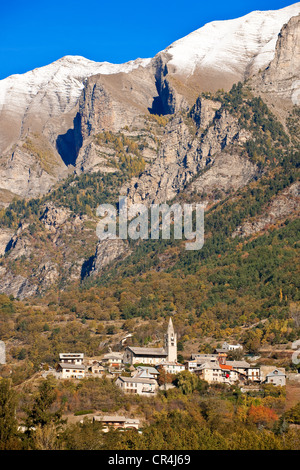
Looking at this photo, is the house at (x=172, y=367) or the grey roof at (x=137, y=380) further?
the house at (x=172, y=367)

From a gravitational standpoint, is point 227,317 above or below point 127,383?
above

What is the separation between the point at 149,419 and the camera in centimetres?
9144

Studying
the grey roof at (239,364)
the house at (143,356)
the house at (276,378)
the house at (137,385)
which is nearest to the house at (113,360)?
the house at (143,356)

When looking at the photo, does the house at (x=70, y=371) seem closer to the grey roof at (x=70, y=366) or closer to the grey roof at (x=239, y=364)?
the grey roof at (x=70, y=366)

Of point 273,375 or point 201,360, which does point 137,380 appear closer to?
point 201,360

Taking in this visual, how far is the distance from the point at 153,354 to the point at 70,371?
13515mm

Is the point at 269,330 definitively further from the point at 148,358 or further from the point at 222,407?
the point at 222,407

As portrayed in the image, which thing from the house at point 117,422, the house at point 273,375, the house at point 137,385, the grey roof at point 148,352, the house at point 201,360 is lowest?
the house at point 117,422

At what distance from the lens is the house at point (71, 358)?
117 metres

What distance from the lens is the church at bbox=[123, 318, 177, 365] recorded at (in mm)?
115438

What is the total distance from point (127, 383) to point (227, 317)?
48.4m

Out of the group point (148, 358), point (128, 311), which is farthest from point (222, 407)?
point (128, 311)

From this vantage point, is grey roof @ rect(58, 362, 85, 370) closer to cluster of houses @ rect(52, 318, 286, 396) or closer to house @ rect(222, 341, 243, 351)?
cluster of houses @ rect(52, 318, 286, 396)

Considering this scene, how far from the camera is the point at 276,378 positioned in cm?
10469
